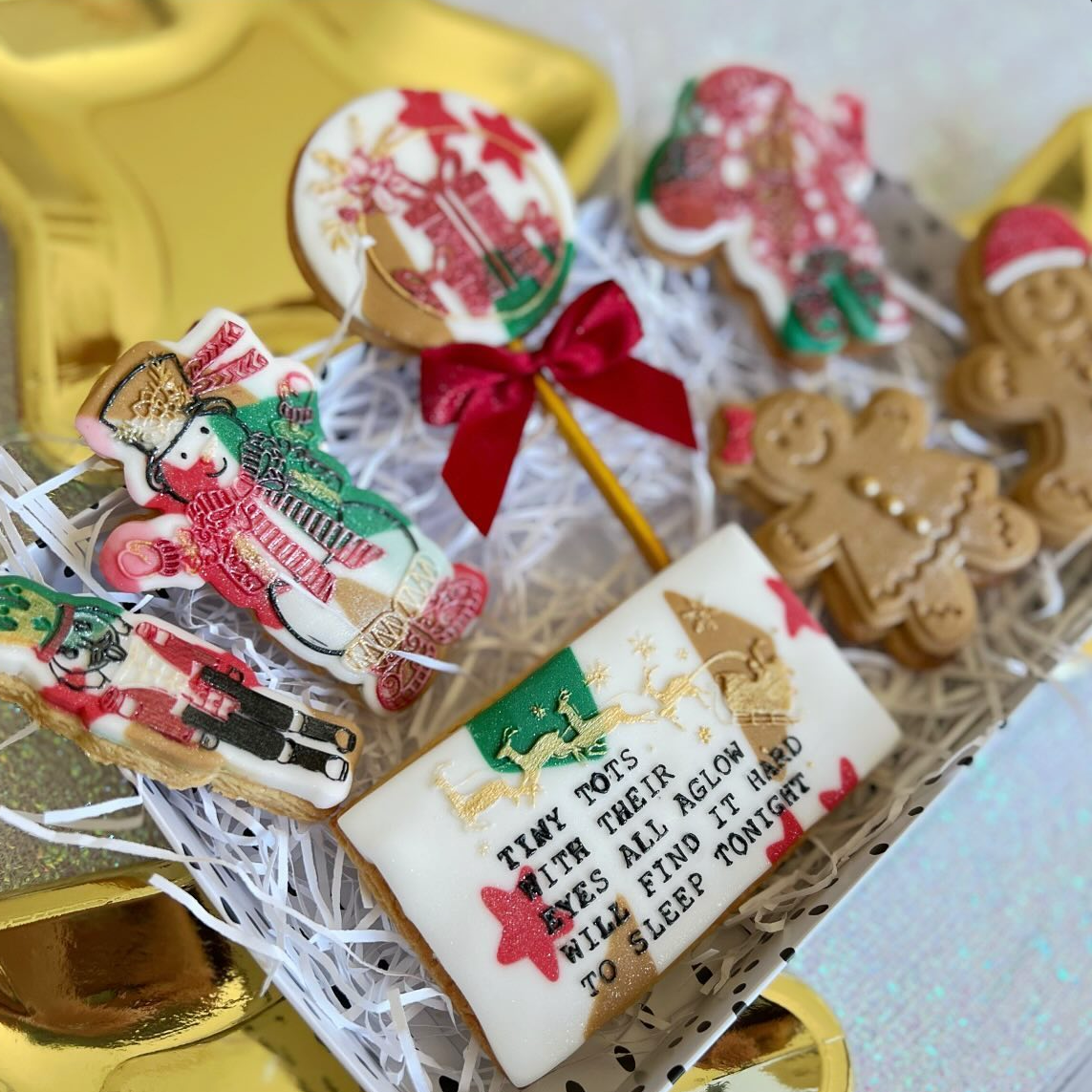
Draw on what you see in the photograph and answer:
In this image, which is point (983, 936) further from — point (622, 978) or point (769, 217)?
point (769, 217)

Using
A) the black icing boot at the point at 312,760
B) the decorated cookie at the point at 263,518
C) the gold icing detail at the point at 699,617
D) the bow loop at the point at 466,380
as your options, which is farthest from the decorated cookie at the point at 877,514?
the black icing boot at the point at 312,760

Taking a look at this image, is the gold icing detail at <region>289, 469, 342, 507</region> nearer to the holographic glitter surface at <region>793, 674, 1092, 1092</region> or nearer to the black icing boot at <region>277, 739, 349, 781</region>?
the black icing boot at <region>277, 739, 349, 781</region>

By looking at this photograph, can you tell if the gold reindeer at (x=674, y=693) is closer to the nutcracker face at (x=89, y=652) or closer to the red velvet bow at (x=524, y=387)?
the red velvet bow at (x=524, y=387)

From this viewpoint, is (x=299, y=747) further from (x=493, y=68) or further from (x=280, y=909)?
(x=493, y=68)

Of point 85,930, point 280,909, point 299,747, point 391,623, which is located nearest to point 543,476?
point 391,623

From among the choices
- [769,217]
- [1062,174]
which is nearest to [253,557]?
[769,217]

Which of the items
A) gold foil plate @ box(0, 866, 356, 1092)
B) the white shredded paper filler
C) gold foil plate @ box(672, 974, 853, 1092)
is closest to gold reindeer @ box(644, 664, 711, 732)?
the white shredded paper filler

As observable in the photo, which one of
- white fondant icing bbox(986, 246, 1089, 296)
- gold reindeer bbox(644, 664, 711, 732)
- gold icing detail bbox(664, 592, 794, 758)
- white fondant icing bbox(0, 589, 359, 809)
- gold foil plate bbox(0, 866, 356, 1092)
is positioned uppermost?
white fondant icing bbox(986, 246, 1089, 296)
